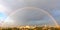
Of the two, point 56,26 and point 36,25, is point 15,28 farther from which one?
point 56,26

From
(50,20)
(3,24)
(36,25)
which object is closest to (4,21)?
(3,24)

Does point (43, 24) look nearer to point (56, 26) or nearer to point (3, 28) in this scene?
point (56, 26)

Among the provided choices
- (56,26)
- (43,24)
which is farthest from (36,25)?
(56,26)

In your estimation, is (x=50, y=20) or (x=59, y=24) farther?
(x=50, y=20)

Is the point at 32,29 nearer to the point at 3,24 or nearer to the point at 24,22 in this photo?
the point at 24,22

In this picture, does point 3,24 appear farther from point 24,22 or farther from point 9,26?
point 24,22

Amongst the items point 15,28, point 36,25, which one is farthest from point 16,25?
point 36,25
